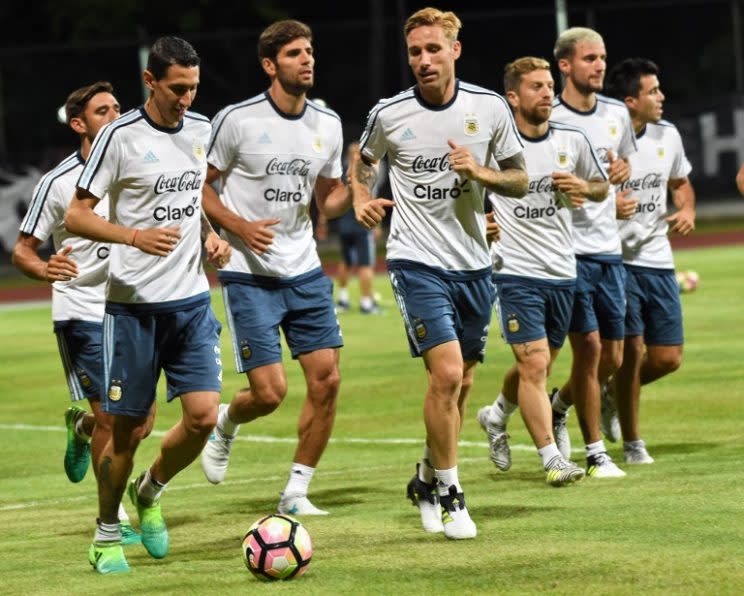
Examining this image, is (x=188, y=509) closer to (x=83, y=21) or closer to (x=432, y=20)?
(x=432, y=20)

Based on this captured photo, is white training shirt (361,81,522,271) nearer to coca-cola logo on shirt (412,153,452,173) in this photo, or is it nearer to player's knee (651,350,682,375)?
coca-cola logo on shirt (412,153,452,173)

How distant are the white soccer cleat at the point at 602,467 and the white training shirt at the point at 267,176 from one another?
214 cm

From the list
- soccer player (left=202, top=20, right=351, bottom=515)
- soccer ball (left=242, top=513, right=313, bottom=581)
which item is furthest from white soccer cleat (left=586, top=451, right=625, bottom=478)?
soccer ball (left=242, top=513, right=313, bottom=581)

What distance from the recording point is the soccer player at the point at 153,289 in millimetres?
8078

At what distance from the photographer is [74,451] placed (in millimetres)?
10422

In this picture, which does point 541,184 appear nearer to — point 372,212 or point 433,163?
point 433,163

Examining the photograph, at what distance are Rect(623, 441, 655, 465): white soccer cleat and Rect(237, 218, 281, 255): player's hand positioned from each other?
2.96 metres

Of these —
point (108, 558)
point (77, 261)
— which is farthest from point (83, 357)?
point (108, 558)

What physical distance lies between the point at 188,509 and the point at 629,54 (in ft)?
95.6

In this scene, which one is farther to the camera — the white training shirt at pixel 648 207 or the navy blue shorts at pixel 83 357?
the white training shirt at pixel 648 207

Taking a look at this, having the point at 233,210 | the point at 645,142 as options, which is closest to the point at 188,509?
the point at 233,210

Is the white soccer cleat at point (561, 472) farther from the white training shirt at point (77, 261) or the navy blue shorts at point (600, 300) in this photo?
the white training shirt at point (77, 261)

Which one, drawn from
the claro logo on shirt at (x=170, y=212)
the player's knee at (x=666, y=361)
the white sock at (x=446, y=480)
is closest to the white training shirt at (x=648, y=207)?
the player's knee at (x=666, y=361)

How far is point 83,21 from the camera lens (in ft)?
141
